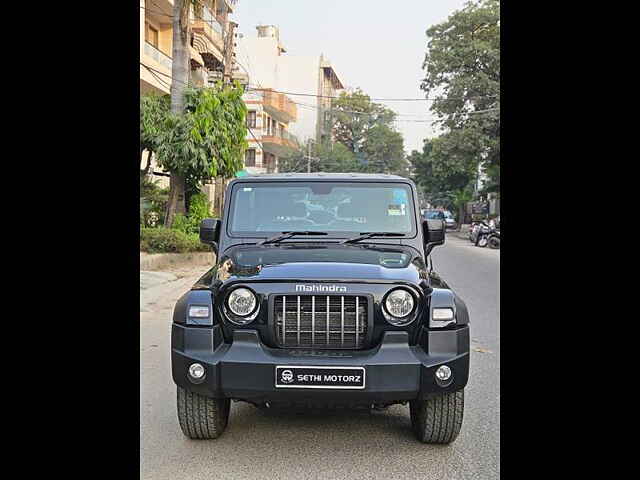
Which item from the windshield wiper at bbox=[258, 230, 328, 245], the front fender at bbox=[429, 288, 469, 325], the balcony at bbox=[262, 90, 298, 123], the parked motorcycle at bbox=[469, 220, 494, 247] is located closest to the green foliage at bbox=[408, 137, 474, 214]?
the parked motorcycle at bbox=[469, 220, 494, 247]

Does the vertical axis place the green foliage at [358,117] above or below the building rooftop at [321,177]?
above

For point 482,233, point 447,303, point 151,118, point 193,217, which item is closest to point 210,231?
point 447,303

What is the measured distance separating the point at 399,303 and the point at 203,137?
15.5 meters

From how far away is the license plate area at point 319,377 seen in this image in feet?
13.2

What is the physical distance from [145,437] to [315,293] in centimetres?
162

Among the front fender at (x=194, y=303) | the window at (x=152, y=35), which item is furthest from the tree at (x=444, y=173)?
the front fender at (x=194, y=303)

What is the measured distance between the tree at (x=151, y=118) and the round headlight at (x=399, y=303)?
50.0 feet

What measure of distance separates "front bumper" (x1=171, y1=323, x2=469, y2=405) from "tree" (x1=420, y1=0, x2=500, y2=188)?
3481 centimetres

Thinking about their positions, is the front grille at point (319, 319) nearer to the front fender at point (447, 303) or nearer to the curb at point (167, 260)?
the front fender at point (447, 303)

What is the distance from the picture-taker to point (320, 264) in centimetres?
441

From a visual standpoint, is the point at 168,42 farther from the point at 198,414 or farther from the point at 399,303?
the point at 399,303
